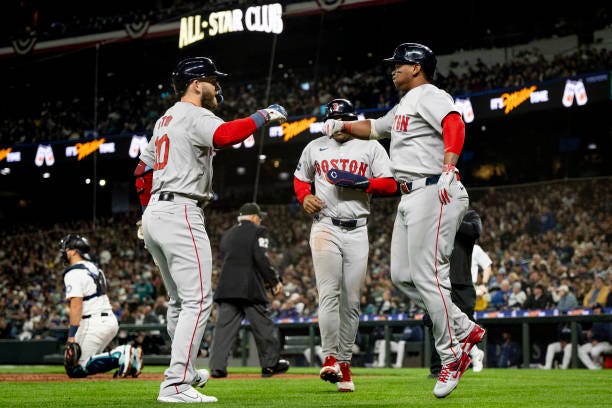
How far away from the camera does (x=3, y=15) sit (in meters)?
34.8

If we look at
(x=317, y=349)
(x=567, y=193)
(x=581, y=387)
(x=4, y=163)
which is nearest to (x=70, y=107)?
(x=4, y=163)

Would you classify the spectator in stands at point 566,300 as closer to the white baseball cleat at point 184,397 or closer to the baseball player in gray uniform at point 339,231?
the baseball player in gray uniform at point 339,231

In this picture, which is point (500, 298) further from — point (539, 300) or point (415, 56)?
point (415, 56)

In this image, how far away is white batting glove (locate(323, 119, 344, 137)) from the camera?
220 inches

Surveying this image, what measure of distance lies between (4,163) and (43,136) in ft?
5.15

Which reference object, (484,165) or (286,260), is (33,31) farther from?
(484,165)

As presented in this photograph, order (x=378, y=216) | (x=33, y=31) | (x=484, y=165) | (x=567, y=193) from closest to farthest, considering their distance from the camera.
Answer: (x=567, y=193), (x=378, y=216), (x=484, y=165), (x=33, y=31)

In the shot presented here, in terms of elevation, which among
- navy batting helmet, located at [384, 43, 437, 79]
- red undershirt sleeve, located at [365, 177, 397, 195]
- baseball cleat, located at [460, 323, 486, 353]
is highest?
navy batting helmet, located at [384, 43, 437, 79]

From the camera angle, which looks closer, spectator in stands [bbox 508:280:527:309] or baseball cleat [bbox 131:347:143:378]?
baseball cleat [bbox 131:347:143:378]

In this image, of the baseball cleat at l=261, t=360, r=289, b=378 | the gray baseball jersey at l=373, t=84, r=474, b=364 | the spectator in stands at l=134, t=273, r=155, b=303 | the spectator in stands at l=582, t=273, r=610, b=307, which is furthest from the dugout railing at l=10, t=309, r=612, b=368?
the spectator in stands at l=134, t=273, r=155, b=303

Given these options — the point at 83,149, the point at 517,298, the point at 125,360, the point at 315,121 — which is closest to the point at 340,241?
the point at 125,360

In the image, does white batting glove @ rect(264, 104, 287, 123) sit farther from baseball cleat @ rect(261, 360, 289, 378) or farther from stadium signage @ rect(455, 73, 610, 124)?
stadium signage @ rect(455, 73, 610, 124)

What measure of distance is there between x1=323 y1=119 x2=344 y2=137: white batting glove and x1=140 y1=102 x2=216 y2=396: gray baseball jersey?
0.88 metres

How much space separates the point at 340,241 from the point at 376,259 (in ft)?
52.0
